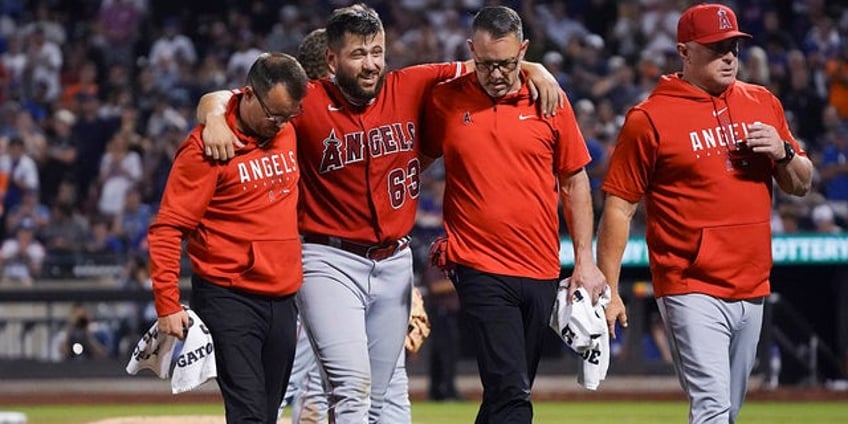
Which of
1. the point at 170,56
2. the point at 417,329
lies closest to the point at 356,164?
the point at 417,329

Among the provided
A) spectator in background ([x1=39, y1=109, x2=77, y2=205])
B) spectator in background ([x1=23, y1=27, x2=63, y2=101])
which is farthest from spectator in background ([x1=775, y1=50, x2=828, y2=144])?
spectator in background ([x1=23, y1=27, x2=63, y2=101])

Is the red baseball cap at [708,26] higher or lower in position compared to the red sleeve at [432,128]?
higher

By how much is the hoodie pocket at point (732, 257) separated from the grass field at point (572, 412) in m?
6.30

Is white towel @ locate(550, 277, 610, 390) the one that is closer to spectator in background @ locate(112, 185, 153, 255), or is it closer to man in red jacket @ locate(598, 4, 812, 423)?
man in red jacket @ locate(598, 4, 812, 423)

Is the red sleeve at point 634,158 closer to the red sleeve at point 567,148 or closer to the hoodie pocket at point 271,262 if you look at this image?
the red sleeve at point 567,148

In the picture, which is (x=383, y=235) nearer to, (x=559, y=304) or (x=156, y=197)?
(x=559, y=304)

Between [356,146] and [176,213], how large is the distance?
3.14 feet

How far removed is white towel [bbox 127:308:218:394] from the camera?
23.7ft

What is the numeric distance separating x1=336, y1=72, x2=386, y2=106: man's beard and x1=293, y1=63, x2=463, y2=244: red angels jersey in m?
0.05

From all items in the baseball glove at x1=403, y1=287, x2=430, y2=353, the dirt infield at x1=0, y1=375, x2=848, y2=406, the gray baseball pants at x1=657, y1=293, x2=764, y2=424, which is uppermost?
the gray baseball pants at x1=657, y1=293, x2=764, y2=424

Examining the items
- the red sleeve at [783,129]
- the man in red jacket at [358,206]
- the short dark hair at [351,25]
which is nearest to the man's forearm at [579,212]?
the man in red jacket at [358,206]

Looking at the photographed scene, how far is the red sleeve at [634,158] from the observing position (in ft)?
24.8

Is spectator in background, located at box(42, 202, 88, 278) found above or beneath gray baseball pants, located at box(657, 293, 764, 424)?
beneath

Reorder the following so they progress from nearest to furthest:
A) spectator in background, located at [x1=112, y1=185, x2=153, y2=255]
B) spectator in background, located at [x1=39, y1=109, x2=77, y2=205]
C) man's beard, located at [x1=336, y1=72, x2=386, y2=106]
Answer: man's beard, located at [x1=336, y1=72, x2=386, y2=106] → spectator in background, located at [x1=112, y1=185, x2=153, y2=255] → spectator in background, located at [x1=39, y1=109, x2=77, y2=205]
